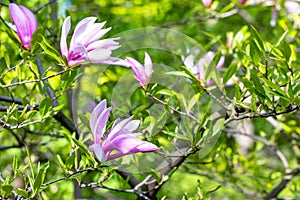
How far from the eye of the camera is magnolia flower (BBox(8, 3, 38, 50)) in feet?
3.01

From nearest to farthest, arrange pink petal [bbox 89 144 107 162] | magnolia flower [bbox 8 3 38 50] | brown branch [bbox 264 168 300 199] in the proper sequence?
pink petal [bbox 89 144 107 162] < magnolia flower [bbox 8 3 38 50] < brown branch [bbox 264 168 300 199]

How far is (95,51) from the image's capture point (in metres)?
0.83

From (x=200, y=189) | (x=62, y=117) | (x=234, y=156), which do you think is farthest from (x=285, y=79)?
(x=234, y=156)

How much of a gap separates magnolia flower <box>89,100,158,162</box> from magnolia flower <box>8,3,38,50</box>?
0.24m

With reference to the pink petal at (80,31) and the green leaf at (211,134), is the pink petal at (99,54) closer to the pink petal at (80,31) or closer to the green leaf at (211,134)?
the pink petal at (80,31)

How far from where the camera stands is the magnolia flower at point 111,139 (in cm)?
79

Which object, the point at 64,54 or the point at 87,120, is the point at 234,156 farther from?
the point at 64,54

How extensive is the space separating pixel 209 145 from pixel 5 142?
1.31 m

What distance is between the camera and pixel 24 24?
930 mm

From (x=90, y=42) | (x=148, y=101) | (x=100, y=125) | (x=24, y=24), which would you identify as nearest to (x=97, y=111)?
(x=100, y=125)

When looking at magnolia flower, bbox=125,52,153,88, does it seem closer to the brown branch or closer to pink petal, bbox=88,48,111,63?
pink petal, bbox=88,48,111,63

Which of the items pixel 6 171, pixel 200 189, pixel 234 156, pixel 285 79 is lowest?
pixel 6 171

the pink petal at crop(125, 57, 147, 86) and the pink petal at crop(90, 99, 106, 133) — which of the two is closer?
the pink petal at crop(90, 99, 106, 133)

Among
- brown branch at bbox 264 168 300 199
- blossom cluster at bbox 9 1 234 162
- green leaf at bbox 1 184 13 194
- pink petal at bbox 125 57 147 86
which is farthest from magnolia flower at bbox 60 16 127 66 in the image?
→ brown branch at bbox 264 168 300 199
